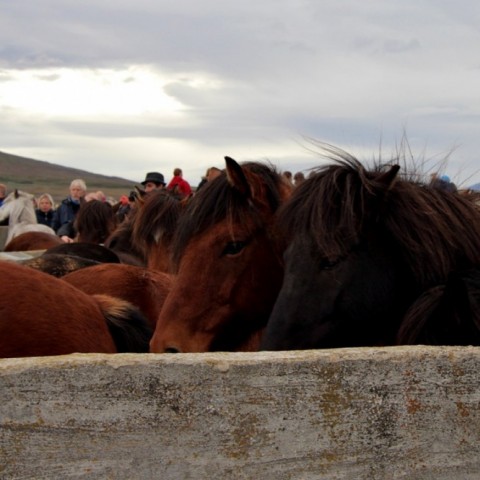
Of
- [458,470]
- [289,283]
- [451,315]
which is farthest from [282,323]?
[458,470]

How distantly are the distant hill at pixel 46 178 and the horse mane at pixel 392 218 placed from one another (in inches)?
3458

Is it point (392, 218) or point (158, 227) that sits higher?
point (392, 218)

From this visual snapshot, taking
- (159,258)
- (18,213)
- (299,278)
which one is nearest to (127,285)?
(159,258)

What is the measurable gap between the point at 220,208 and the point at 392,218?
1123 mm

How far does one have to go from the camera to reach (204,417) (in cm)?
189

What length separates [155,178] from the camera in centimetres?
1205

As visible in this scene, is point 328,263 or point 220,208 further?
point 220,208

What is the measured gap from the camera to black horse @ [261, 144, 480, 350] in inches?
116

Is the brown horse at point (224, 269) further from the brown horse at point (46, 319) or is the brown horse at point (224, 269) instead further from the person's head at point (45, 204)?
the person's head at point (45, 204)

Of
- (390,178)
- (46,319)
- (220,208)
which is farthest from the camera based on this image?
(220,208)

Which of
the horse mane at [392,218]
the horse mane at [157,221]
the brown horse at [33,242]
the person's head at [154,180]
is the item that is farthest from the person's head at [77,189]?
the horse mane at [392,218]

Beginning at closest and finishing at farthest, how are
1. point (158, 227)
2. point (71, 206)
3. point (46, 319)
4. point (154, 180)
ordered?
point (46, 319)
point (158, 227)
point (154, 180)
point (71, 206)

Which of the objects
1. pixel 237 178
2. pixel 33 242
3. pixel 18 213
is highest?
pixel 237 178

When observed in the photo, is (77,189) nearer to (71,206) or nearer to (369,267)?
A: (71,206)
